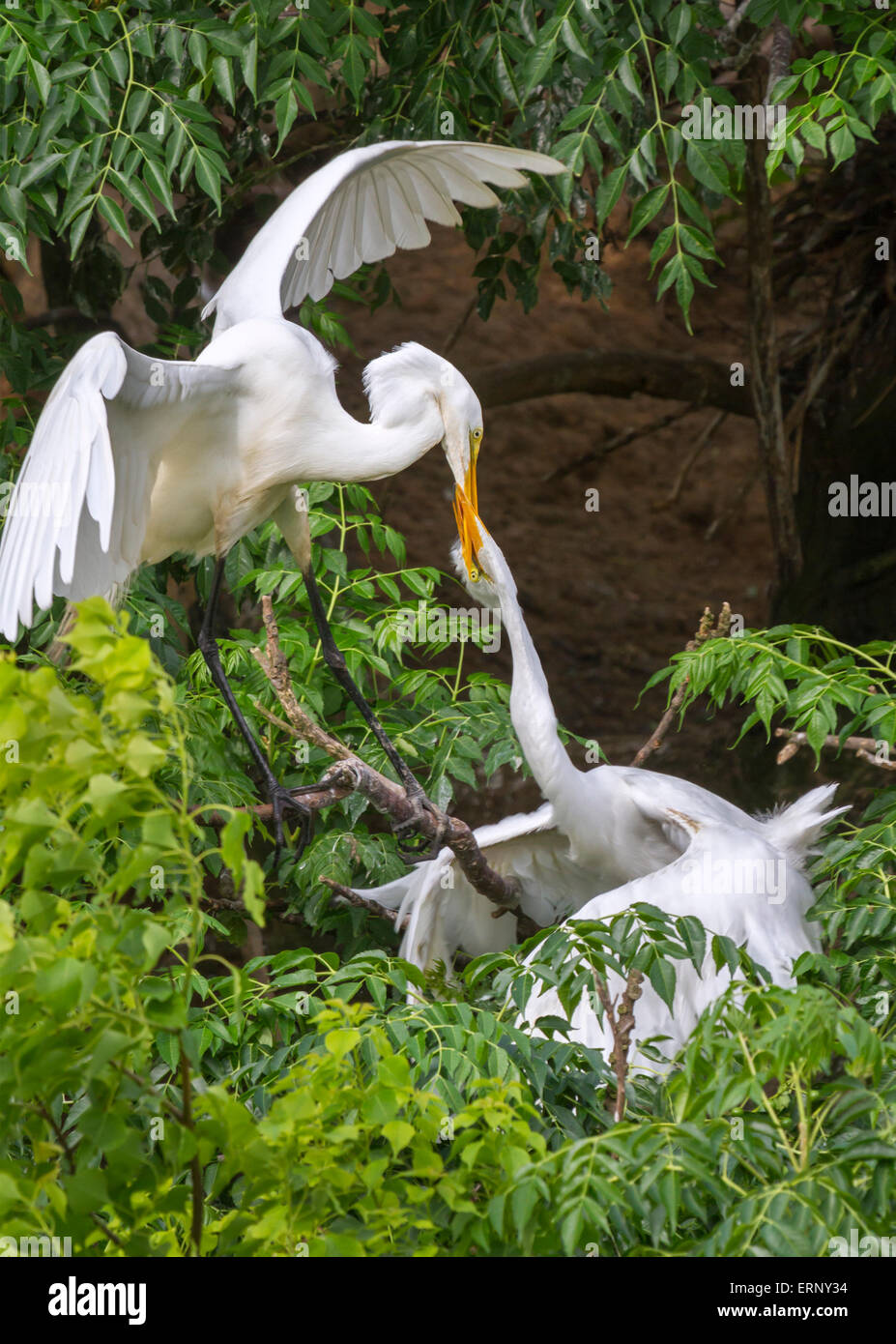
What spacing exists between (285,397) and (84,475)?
0.60 m

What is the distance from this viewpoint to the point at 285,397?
7.16ft

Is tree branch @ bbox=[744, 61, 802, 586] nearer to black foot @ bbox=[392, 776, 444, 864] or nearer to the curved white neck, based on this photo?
the curved white neck

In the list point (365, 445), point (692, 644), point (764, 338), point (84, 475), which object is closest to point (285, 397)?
point (365, 445)

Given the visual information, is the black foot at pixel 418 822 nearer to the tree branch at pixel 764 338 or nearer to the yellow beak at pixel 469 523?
the yellow beak at pixel 469 523

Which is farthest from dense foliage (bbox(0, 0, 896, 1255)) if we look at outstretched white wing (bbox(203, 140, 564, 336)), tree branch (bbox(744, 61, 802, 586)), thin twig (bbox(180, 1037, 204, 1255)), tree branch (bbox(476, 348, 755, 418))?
tree branch (bbox(744, 61, 802, 586))

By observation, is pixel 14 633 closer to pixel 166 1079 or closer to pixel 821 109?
→ pixel 166 1079

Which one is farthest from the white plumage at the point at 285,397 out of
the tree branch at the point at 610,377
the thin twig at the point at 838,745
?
the tree branch at the point at 610,377

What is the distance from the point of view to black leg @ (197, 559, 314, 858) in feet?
7.18

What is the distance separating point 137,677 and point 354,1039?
376 mm

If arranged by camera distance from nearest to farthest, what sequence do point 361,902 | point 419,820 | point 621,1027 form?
1. point 621,1027
2. point 419,820
3. point 361,902

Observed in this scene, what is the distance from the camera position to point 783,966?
2027 mm

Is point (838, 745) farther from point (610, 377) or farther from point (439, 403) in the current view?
point (610, 377)

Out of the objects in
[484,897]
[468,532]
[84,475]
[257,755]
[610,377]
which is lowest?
[484,897]

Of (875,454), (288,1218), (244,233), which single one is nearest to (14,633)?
(288,1218)
